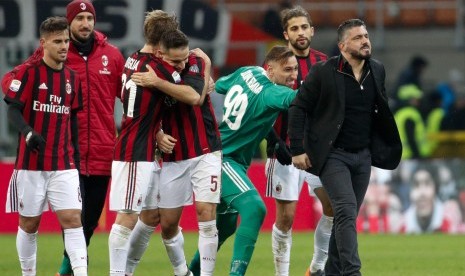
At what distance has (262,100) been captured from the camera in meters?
10.5

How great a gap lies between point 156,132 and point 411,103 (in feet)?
36.2

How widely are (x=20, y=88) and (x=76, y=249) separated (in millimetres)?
1337

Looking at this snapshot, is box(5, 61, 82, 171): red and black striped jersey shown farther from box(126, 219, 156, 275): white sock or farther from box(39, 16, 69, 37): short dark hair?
box(126, 219, 156, 275): white sock

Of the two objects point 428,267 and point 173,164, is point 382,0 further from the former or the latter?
point 173,164

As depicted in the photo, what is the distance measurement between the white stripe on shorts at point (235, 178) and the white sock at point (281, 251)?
44.2 inches

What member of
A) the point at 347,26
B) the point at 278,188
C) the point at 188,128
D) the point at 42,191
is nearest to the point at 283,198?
the point at 278,188

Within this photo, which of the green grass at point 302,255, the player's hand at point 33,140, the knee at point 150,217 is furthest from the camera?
the green grass at point 302,255

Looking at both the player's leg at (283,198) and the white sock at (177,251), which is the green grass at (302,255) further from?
the white sock at (177,251)

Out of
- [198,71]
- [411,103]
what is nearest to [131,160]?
[198,71]

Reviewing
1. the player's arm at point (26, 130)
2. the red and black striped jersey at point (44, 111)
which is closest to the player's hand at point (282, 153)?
the red and black striped jersey at point (44, 111)

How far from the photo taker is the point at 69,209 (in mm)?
9984

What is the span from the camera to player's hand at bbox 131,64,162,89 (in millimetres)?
9844

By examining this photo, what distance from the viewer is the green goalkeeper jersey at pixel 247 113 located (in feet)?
34.7

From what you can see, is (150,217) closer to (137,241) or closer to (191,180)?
(137,241)
